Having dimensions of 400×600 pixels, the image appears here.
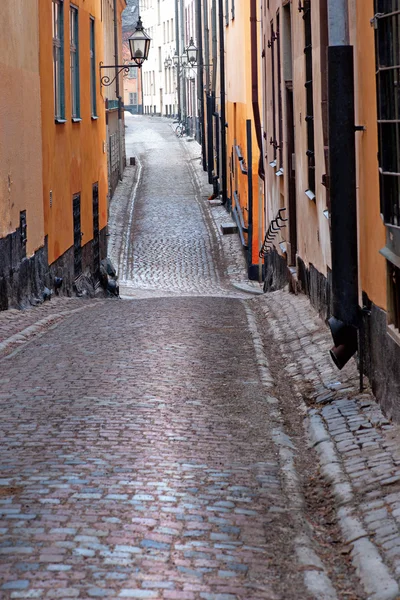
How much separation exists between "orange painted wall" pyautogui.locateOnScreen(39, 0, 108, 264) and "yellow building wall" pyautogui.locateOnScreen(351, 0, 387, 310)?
8647 millimetres

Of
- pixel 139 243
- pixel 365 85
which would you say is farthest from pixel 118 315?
pixel 139 243

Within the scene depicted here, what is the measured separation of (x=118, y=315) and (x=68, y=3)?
7302mm

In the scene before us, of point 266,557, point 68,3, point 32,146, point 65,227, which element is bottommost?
point 266,557

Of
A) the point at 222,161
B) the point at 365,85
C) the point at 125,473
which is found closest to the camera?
the point at 125,473

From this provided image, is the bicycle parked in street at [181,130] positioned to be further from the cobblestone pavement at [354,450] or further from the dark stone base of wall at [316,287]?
the cobblestone pavement at [354,450]

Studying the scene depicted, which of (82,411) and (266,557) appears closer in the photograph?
(266,557)

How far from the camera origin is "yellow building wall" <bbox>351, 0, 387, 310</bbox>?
6.85 meters

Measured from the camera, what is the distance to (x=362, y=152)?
24.2 ft

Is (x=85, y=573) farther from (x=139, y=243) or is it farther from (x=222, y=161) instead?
(x=222, y=161)

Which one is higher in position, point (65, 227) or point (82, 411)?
point (65, 227)

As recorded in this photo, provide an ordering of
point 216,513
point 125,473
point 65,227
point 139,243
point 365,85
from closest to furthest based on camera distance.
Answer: point 216,513, point 125,473, point 365,85, point 65,227, point 139,243

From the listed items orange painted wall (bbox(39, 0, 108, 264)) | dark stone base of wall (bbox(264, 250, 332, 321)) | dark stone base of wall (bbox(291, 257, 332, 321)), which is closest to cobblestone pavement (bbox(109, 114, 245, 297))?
orange painted wall (bbox(39, 0, 108, 264))

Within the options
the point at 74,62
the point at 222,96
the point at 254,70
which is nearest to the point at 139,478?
the point at 74,62

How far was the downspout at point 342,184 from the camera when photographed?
7230 millimetres
